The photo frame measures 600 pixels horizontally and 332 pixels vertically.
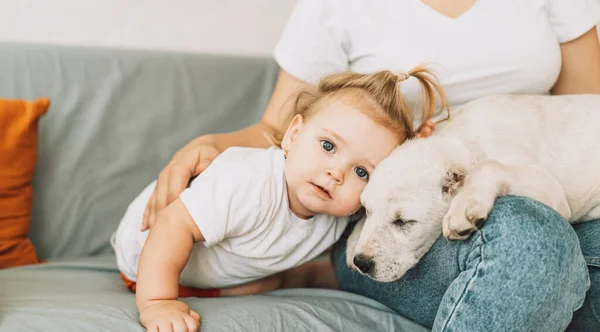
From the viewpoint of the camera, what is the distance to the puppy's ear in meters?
0.98

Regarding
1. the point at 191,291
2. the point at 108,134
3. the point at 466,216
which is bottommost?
the point at 191,291

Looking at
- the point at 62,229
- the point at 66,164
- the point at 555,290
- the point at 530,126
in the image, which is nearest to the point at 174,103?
the point at 66,164

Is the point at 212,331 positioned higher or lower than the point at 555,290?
lower

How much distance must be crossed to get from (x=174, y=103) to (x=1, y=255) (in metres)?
0.56

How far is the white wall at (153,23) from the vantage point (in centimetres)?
154

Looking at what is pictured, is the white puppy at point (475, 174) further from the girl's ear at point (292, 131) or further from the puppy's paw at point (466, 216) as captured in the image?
the girl's ear at point (292, 131)

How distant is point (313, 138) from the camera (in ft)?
3.51

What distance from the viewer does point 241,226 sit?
3.48 ft

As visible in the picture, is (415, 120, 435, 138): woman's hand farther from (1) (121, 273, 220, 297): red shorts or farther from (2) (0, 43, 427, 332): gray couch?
(1) (121, 273, 220, 297): red shorts

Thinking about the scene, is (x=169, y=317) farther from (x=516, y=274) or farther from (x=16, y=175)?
(x=16, y=175)

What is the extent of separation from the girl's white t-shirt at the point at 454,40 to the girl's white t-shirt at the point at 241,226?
31 cm

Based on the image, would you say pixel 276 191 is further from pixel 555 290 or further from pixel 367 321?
pixel 555 290

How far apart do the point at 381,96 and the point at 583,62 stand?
565mm

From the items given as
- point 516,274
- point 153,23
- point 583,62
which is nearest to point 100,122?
point 153,23
